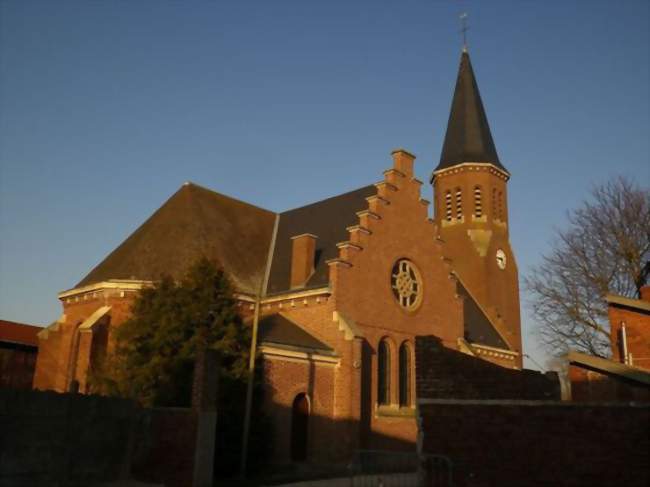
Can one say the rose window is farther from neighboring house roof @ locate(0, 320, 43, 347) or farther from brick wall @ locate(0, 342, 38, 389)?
neighboring house roof @ locate(0, 320, 43, 347)

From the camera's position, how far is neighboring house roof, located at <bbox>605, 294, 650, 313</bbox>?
67.6 feet

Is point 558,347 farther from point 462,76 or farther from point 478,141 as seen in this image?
point 462,76

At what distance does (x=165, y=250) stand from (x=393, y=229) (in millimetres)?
10726

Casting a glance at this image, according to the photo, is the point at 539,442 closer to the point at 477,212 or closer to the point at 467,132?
the point at 477,212

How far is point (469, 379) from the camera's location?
37.2 ft

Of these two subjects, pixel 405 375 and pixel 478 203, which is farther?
pixel 478 203

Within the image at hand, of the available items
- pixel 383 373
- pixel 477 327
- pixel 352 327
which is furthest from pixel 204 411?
pixel 477 327

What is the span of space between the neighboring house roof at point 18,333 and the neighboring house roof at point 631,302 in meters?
36.3

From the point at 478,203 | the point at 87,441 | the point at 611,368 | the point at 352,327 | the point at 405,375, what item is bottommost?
the point at 87,441

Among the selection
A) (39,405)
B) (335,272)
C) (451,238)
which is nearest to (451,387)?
(39,405)

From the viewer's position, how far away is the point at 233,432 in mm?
19516

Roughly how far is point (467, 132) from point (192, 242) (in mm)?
23157

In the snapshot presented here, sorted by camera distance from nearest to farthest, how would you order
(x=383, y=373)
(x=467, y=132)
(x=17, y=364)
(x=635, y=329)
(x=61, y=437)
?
(x=61, y=437) → (x=635, y=329) → (x=383, y=373) → (x=17, y=364) → (x=467, y=132)

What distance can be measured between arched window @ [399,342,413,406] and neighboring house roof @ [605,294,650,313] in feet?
32.0
